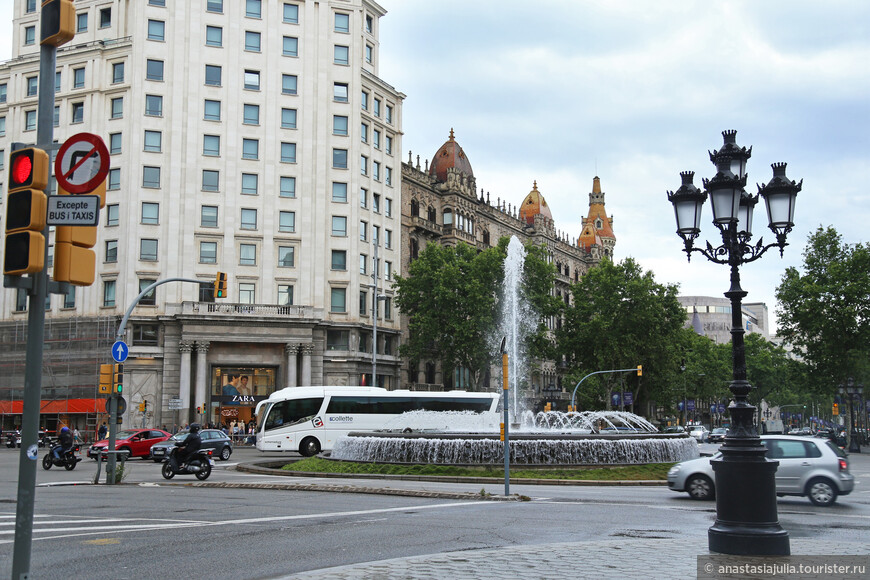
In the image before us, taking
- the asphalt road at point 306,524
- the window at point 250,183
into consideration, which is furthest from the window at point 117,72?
the asphalt road at point 306,524

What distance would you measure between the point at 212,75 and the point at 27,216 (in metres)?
58.9

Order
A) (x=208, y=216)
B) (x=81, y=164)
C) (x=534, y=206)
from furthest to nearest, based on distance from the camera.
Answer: (x=534, y=206)
(x=208, y=216)
(x=81, y=164)

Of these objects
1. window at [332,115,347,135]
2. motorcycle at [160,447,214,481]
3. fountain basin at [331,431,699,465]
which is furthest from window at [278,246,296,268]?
motorcycle at [160,447,214,481]

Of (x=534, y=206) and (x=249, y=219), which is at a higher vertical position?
(x=534, y=206)

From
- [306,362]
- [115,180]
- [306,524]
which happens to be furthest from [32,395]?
[115,180]

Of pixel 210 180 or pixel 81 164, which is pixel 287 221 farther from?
pixel 81 164

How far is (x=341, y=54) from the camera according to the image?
213ft

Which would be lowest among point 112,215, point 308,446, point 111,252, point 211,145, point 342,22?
point 308,446

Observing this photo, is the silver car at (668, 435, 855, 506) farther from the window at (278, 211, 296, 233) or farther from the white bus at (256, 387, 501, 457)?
the window at (278, 211, 296, 233)

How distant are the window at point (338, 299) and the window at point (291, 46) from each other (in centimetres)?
1816

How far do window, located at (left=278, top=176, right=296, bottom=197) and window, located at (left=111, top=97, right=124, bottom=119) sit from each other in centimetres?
1221

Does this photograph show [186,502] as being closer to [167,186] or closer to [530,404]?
[167,186]

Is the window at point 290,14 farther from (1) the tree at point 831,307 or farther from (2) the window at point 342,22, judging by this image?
(1) the tree at point 831,307

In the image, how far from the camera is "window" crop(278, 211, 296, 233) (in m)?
61.1
